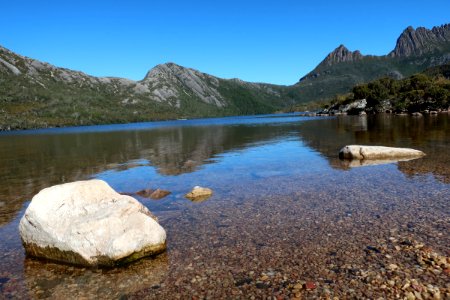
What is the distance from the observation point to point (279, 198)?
18.8 meters

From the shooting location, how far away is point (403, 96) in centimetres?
15512

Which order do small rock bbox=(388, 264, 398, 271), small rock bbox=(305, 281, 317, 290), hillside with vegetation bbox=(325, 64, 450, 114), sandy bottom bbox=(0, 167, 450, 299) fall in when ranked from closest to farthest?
small rock bbox=(305, 281, 317, 290) → sandy bottom bbox=(0, 167, 450, 299) → small rock bbox=(388, 264, 398, 271) → hillside with vegetation bbox=(325, 64, 450, 114)

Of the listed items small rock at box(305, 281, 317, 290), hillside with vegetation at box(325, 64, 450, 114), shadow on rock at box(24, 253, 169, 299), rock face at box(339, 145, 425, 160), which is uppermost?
hillside with vegetation at box(325, 64, 450, 114)

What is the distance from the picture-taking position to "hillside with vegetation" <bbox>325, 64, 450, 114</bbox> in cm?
13962

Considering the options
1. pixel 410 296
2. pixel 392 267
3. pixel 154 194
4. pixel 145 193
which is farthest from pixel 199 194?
pixel 410 296

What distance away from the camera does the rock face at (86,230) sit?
1147cm

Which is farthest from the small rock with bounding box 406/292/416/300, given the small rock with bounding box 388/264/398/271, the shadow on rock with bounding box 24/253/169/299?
the shadow on rock with bounding box 24/253/169/299

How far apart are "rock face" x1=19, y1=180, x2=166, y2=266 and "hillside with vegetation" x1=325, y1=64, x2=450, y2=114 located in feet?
508

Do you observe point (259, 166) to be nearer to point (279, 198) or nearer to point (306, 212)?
point (279, 198)

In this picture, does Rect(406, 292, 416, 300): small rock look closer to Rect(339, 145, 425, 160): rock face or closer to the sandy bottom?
the sandy bottom

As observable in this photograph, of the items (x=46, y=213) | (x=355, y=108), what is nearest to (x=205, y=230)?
(x=46, y=213)

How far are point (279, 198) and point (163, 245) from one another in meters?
8.40

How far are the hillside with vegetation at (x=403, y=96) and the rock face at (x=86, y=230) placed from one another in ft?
508

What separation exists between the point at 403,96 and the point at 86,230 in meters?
172
